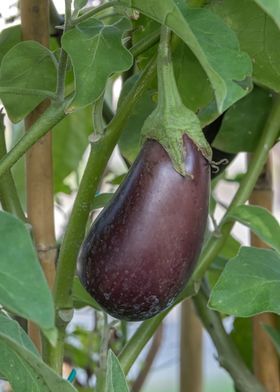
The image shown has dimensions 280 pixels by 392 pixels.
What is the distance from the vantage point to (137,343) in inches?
27.9

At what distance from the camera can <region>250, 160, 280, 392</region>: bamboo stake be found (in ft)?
2.99

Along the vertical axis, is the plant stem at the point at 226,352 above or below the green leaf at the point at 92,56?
below

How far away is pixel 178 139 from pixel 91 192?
78mm

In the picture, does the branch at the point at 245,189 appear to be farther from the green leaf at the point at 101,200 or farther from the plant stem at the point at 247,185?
the green leaf at the point at 101,200

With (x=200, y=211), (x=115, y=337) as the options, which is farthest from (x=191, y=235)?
(x=115, y=337)

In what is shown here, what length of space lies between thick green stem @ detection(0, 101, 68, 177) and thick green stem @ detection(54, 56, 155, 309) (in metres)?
0.03

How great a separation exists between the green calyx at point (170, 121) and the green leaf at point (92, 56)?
0.08 ft

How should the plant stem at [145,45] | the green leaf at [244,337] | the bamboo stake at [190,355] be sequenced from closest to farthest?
the plant stem at [145,45] < the green leaf at [244,337] < the bamboo stake at [190,355]

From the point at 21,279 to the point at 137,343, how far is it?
1.03 ft

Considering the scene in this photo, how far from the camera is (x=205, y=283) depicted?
2.97 feet

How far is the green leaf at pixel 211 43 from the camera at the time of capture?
46 cm

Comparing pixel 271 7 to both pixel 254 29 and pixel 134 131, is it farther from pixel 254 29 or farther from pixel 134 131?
pixel 134 131

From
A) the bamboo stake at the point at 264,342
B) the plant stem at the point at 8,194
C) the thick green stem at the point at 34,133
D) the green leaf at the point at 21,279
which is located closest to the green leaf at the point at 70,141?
the bamboo stake at the point at 264,342

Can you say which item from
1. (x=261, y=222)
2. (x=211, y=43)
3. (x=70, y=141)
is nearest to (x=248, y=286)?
(x=261, y=222)
